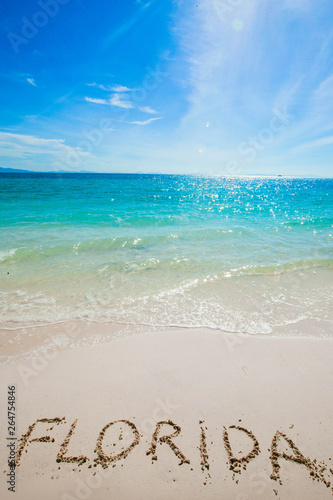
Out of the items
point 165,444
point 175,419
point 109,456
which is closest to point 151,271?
point 175,419

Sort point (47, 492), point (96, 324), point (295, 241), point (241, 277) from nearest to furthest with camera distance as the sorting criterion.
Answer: point (47, 492) < point (96, 324) < point (241, 277) < point (295, 241)

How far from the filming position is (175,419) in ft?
10.6

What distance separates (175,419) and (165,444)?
0.35m

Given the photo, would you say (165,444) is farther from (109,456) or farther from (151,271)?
(151,271)

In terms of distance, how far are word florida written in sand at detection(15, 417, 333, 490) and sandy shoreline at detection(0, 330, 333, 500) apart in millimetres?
13

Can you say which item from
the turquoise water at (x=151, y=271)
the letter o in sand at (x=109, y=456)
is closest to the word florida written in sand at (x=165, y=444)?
the letter o in sand at (x=109, y=456)

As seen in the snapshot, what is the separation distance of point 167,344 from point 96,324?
74.6 inches

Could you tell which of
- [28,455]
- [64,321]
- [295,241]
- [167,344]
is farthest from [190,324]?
[295,241]

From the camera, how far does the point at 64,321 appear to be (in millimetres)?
5594

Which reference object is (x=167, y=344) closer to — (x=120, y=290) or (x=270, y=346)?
(x=270, y=346)

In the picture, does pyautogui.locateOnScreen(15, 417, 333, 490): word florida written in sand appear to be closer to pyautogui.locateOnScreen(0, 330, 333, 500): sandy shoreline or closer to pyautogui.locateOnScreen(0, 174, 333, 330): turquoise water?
pyautogui.locateOnScreen(0, 330, 333, 500): sandy shoreline

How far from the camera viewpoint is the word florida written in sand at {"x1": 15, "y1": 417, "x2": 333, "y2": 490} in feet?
8.92

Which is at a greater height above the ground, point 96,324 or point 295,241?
point 295,241

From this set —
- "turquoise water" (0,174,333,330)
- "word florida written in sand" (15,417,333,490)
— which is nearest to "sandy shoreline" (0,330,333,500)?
"word florida written in sand" (15,417,333,490)
